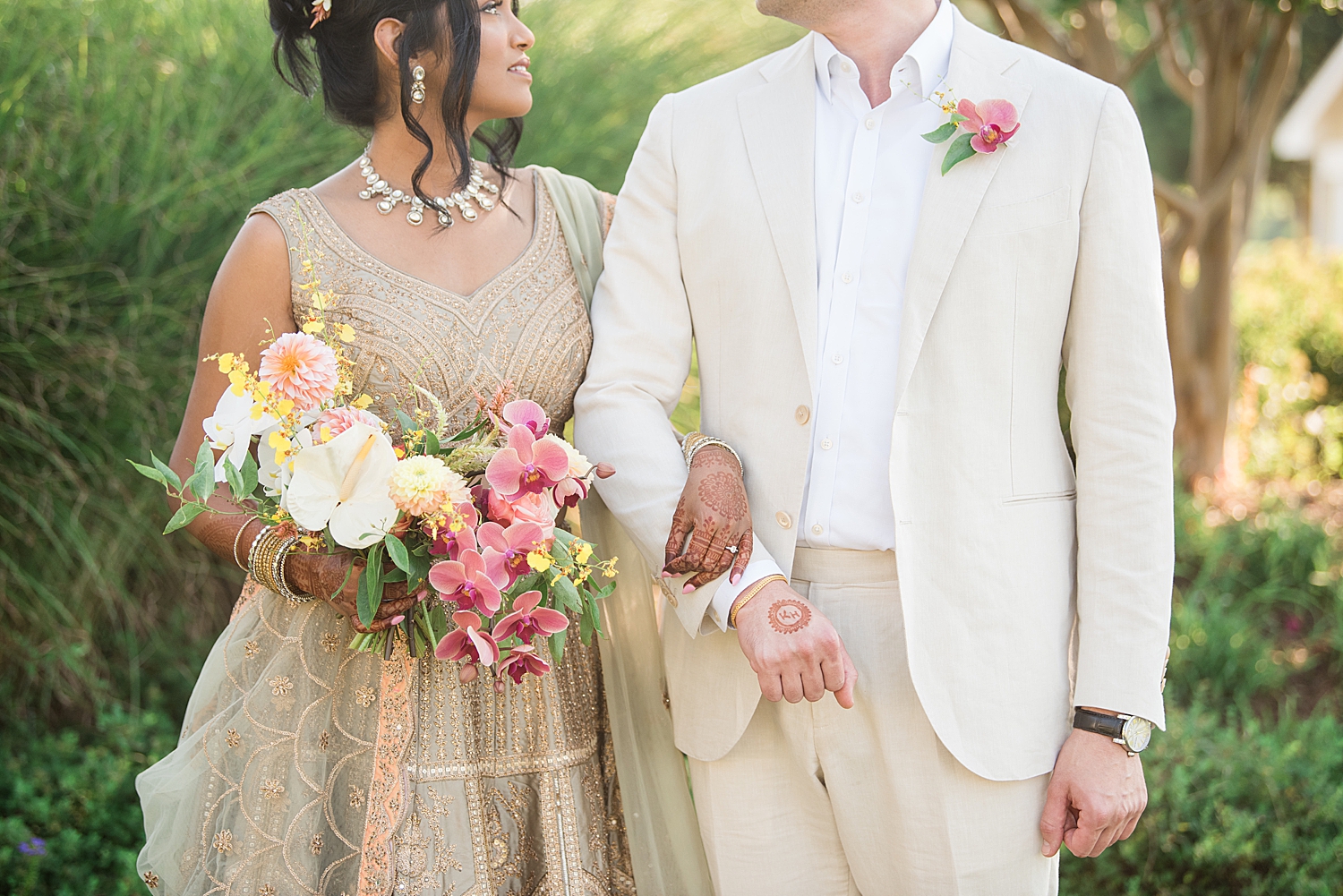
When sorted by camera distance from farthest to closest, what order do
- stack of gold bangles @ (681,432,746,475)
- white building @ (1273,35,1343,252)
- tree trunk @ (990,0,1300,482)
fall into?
white building @ (1273,35,1343,252) → tree trunk @ (990,0,1300,482) → stack of gold bangles @ (681,432,746,475)

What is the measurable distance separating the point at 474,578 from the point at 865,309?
31.6 inches

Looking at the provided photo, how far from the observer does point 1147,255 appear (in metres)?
1.82

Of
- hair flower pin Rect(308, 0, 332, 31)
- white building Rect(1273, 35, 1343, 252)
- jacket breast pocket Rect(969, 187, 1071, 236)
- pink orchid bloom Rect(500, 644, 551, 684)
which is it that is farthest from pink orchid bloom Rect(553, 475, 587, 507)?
white building Rect(1273, 35, 1343, 252)

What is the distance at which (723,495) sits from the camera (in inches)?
73.4

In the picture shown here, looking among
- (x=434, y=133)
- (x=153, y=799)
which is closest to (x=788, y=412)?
(x=434, y=133)

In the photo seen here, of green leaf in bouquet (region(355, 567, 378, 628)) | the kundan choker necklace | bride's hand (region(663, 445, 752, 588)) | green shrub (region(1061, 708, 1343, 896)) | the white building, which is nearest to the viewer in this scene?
green leaf in bouquet (region(355, 567, 378, 628))

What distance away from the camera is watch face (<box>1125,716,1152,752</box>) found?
5.88 ft

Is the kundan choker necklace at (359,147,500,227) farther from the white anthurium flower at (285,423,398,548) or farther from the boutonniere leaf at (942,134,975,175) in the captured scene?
the boutonniere leaf at (942,134,975,175)

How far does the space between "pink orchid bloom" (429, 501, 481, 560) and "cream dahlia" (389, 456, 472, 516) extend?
0.08ft

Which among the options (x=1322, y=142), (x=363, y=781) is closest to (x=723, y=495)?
(x=363, y=781)

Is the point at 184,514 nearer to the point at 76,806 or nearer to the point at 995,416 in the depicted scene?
the point at 995,416

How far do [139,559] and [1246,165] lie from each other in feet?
18.8

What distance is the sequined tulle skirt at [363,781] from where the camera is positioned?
79.4 inches

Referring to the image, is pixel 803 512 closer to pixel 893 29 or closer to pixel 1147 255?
pixel 1147 255
